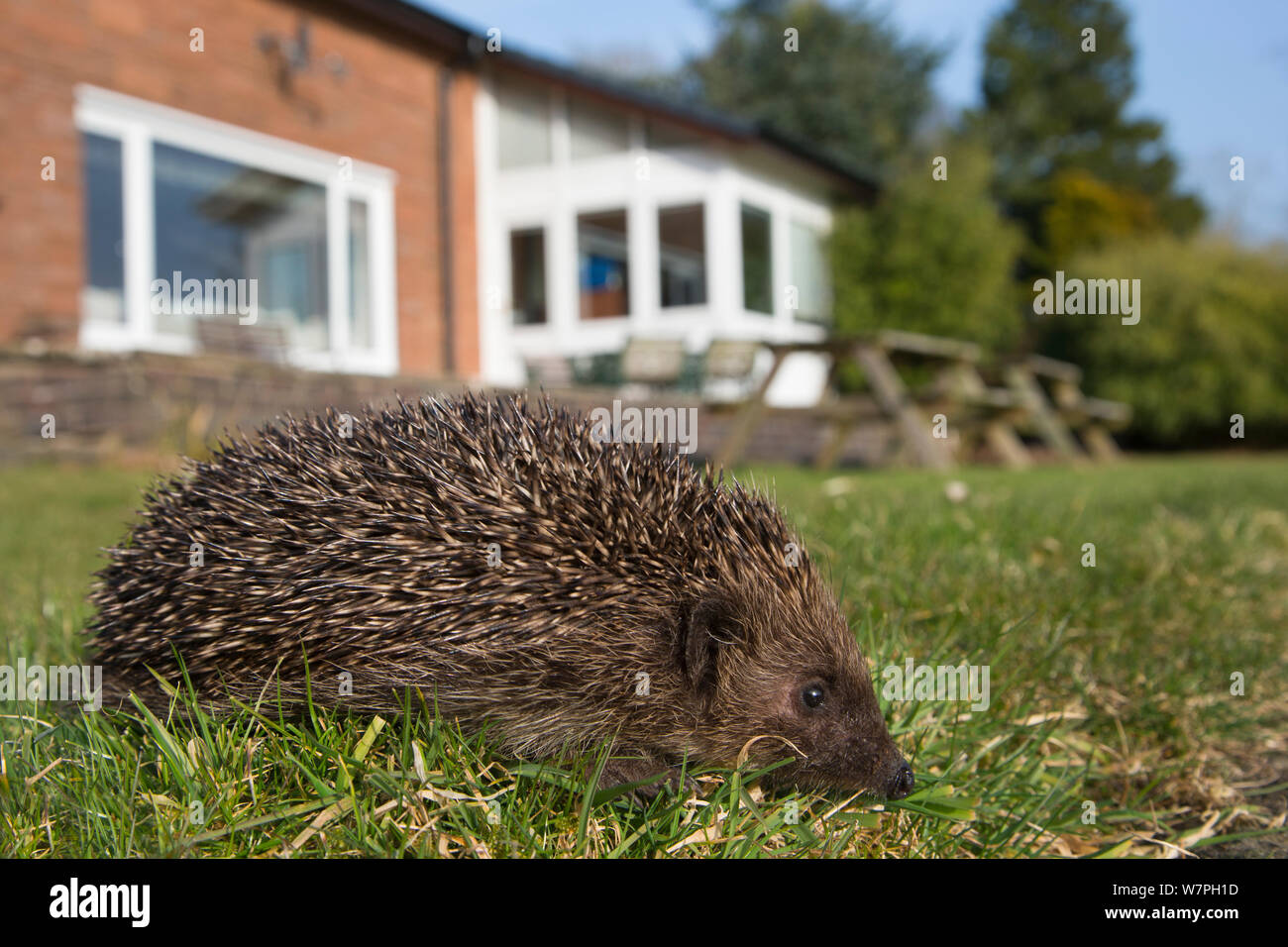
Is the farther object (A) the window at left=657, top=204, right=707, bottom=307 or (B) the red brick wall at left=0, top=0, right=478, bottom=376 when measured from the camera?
(A) the window at left=657, top=204, right=707, bottom=307

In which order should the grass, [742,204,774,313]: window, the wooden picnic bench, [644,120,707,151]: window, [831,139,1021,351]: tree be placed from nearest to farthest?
the grass → the wooden picnic bench → [644,120,707,151]: window → [742,204,774,313]: window → [831,139,1021,351]: tree

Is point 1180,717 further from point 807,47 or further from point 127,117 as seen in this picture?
point 807,47

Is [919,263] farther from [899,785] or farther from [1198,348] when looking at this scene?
[899,785]

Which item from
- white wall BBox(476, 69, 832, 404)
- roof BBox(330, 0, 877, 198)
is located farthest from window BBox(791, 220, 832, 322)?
roof BBox(330, 0, 877, 198)

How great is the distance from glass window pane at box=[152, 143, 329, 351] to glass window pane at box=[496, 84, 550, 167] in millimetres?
4838

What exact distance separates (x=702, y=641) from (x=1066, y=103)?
4479 centimetres

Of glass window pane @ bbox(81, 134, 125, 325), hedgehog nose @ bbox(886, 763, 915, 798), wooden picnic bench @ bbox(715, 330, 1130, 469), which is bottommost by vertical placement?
hedgehog nose @ bbox(886, 763, 915, 798)

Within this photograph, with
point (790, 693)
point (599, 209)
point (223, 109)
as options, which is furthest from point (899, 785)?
point (599, 209)

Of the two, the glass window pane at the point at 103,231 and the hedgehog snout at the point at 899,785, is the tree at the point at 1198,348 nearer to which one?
the glass window pane at the point at 103,231

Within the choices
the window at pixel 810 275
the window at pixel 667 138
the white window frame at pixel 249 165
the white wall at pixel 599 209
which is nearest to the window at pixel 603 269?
the white wall at pixel 599 209

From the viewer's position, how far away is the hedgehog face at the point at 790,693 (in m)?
2.65

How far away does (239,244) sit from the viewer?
51.7 ft

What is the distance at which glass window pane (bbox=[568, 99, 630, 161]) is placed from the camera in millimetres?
20562

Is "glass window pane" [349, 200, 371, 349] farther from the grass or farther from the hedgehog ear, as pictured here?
the hedgehog ear
